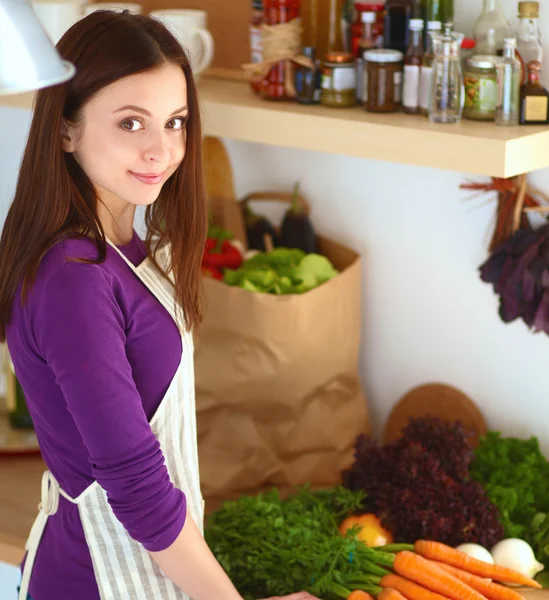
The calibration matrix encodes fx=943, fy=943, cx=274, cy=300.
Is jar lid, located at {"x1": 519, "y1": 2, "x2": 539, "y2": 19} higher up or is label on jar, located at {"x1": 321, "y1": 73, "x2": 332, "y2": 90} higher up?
jar lid, located at {"x1": 519, "y1": 2, "x2": 539, "y2": 19}

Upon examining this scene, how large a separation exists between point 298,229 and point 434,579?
28.4 inches

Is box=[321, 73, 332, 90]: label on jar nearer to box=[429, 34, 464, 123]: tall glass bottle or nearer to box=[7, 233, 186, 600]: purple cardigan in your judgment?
box=[429, 34, 464, 123]: tall glass bottle

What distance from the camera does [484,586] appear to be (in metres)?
1.36

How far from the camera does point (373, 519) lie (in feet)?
4.86

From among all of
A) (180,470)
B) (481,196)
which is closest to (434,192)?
Result: (481,196)

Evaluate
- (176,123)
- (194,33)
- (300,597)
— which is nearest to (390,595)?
(300,597)

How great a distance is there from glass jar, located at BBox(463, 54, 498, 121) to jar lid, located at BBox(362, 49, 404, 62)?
4.2 inches

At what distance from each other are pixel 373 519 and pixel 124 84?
2.68ft

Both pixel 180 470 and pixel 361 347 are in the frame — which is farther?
pixel 361 347

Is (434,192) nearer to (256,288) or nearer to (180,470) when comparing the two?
(256,288)

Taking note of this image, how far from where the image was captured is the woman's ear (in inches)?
40.2

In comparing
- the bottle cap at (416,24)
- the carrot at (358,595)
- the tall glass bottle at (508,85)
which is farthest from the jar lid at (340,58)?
the carrot at (358,595)

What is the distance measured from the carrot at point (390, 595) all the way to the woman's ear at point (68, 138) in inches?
29.5

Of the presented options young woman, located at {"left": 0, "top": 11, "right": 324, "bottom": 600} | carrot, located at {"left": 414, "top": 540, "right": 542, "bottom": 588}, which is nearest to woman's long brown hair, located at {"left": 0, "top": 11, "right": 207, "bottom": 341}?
young woman, located at {"left": 0, "top": 11, "right": 324, "bottom": 600}
